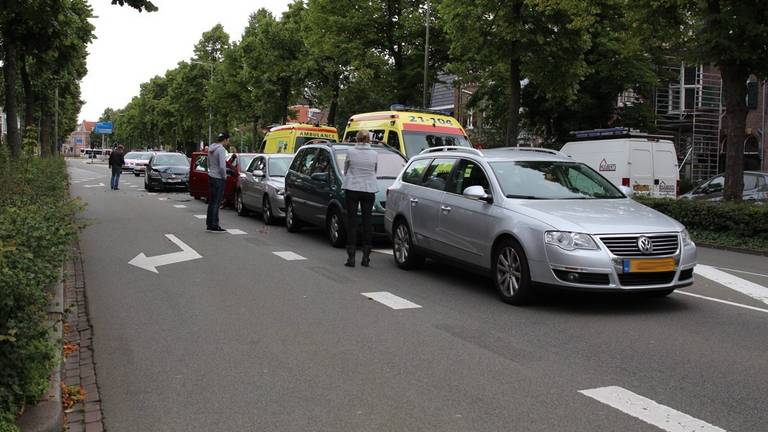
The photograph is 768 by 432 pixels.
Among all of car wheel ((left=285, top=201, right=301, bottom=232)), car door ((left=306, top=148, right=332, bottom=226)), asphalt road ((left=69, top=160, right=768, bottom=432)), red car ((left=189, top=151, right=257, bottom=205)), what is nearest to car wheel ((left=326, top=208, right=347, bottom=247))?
car door ((left=306, top=148, right=332, bottom=226))

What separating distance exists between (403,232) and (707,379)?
5661mm

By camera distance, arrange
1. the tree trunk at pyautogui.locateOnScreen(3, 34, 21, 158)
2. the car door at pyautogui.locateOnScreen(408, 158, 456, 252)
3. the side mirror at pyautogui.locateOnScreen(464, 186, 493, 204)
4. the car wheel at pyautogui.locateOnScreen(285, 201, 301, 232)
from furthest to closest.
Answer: the tree trunk at pyautogui.locateOnScreen(3, 34, 21, 158) < the car wheel at pyautogui.locateOnScreen(285, 201, 301, 232) < the car door at pyautogui.locateOnScreen(408, 158, 456, 252) < the side mirror at pyautogui.locateOnScreen(464, 186, 493, 204)

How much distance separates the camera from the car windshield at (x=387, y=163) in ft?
43.7

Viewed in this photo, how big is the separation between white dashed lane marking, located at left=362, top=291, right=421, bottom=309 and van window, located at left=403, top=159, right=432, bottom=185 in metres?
2.21

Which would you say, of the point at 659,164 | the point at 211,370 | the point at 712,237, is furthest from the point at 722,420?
the point at 659,164

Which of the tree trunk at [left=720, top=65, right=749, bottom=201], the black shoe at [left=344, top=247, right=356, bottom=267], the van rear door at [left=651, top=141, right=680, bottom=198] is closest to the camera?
the black shoe at [left=344, top=247, right=356, bottom=267]

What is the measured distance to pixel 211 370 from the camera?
5488 millimetres

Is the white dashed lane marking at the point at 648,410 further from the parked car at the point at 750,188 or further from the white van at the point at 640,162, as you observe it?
the white van at the point at 640,162

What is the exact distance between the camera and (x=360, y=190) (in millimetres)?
10742

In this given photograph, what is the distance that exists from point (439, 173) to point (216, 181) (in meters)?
6.75

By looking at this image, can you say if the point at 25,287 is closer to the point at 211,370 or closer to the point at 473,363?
the point at 211,370

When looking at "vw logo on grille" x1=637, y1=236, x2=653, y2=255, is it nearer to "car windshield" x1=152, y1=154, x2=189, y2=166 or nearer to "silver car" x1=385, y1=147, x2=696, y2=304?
"silver car" x1=385, y1=147, x2=696, y2=304

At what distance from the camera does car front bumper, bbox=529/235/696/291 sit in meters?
7.21

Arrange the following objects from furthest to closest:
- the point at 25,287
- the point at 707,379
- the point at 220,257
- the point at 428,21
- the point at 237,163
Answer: the point at 428,21 < the point at 237,163 < the point at 220,257 < the point at 707,379 < the point at 25,287
